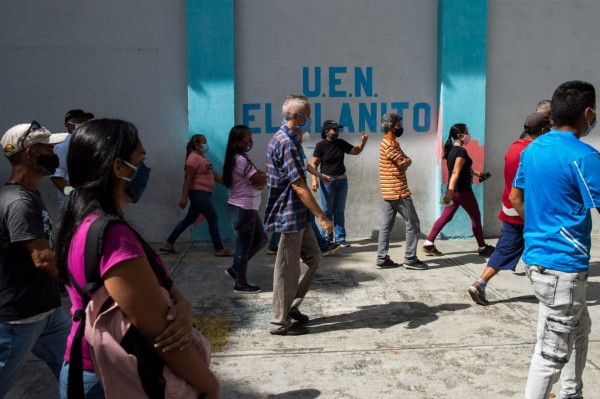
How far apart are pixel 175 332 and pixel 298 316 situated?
326cm

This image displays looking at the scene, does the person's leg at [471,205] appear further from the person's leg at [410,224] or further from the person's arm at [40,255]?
the person's arm at [40,255]

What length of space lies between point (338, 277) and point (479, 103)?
3689mm

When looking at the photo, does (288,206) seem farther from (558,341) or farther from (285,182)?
(558,341)

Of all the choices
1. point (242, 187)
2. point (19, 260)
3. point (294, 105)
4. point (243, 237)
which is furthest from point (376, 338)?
point (19, 260)

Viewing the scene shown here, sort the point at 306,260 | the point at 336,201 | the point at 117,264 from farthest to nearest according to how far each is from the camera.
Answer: the point at 336,201, the point at 306,260, the point at 117,264

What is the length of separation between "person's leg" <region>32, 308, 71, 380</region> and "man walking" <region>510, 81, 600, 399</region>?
2.42 m

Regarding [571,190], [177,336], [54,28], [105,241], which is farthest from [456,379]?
[54,28]

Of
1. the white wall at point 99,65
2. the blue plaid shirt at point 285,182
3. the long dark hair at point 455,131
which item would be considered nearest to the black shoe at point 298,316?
the blue plaid shirt at point 285,182

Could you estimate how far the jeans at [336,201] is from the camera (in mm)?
8148

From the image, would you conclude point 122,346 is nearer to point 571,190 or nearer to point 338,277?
point 571,190

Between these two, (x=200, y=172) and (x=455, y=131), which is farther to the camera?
(x=200, y=172)

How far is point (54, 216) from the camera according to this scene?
28.2 ft

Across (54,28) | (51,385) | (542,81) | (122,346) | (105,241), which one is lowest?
(51,385)

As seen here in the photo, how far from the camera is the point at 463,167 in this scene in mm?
7352
